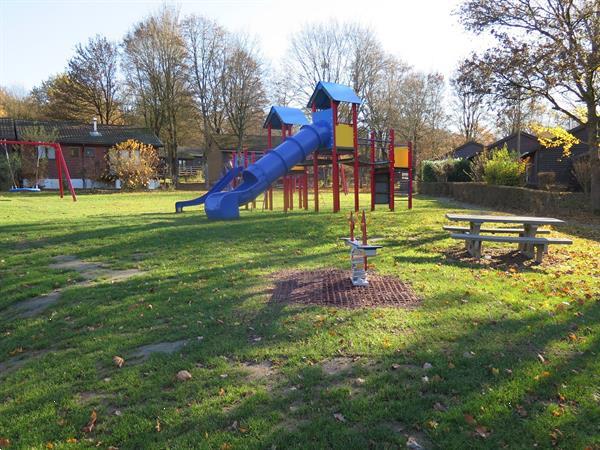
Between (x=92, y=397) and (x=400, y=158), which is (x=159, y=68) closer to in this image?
(x=400, y=158)

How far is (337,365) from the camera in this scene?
3.96 m

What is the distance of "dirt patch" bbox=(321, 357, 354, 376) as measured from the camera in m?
3.86

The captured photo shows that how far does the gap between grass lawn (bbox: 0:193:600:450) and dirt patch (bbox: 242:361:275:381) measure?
0.02m

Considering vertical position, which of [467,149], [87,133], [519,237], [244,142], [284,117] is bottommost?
[519,237]

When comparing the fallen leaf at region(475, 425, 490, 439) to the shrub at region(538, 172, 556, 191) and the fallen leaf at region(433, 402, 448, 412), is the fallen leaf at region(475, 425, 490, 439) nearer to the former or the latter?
the fallen leaf at region(433, 402, 448, 412)

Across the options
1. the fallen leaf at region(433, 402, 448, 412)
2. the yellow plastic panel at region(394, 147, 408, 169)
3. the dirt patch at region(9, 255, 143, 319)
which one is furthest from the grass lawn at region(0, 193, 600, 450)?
the yellow plastic panel at region(394, 147, 408, 169)

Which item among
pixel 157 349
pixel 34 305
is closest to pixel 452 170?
pixel 34 305

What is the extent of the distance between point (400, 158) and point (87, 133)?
113 ft

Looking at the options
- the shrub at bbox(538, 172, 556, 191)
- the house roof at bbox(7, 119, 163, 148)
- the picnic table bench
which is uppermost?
the house roof at bbox(7, 119, 163, 148)

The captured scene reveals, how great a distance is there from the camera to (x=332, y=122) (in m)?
17.2

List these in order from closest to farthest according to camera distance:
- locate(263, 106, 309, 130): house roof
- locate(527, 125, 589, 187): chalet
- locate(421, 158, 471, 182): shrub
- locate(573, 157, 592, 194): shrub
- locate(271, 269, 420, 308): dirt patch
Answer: locate(271, 269, 420, 308): dirt patch < locate(573, 157, 592, 194): shrub < locate(263, 106, 309, 130): house roof < locate(527, 125, 589, 187): chalet < locate(421, 158, 471, 182): shrub

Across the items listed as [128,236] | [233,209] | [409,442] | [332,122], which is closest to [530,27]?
[332,122]

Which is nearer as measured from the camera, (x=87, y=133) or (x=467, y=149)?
(x=87, y=133)

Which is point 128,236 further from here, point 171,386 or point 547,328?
point 547,328
